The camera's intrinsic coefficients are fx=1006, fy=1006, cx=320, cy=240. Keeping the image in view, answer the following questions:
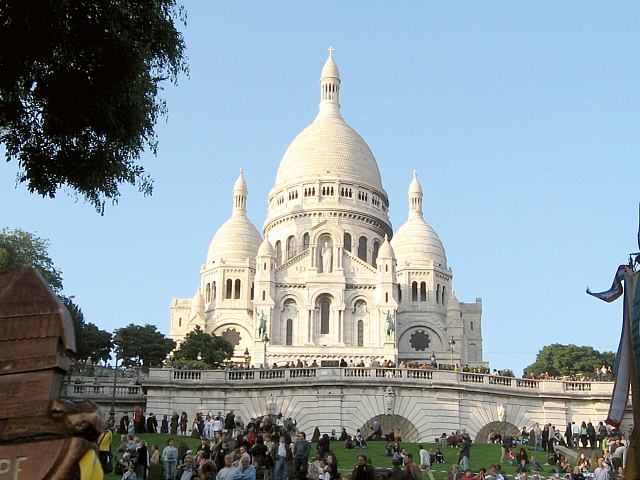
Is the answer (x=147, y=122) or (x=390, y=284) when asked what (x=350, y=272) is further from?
(x=147, y=122)

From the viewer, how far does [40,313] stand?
5.35 metres

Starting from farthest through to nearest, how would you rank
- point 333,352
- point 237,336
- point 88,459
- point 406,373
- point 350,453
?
point 237,336
point 333,352
point 406,373
point 350,453
point 88,459

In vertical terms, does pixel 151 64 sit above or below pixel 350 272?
below

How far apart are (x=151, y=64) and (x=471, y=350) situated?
81.3 m

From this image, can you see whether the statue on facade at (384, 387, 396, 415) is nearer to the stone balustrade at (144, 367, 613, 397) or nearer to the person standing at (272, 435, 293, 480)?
the stone balustrade at (144, 367, 613, 397)

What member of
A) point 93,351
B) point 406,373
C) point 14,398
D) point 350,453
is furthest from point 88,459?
point 93,351

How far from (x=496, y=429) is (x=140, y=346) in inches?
1150

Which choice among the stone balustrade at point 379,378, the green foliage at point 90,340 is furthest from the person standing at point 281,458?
the green foliage at point 90,340

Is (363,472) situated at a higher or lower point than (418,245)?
lower

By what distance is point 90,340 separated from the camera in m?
59.4

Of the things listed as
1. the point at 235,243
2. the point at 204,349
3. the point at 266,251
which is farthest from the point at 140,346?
the point at 235,243

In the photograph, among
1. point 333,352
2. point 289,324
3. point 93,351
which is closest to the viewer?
point 93,351

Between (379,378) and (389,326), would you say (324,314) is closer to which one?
(389,326)

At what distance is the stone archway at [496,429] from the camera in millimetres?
42438
